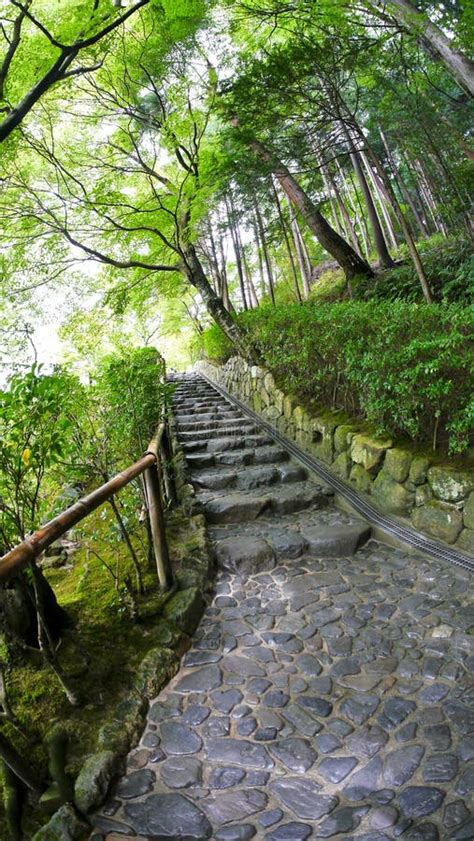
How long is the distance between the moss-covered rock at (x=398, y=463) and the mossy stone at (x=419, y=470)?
6cm

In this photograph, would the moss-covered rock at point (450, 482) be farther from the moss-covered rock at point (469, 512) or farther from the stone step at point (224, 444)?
the stone step at point (224, 444)

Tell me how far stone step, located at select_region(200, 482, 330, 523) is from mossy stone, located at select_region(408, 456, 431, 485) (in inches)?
52.2

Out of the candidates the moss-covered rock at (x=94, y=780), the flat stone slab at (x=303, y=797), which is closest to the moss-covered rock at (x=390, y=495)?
the flat stone slab at (x=303, y=797)

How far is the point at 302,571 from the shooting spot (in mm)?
4070

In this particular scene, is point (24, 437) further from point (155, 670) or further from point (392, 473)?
point (392, 473)

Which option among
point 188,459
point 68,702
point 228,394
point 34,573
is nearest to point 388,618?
Answer: point 68,702

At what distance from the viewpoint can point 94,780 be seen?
2.00 metres

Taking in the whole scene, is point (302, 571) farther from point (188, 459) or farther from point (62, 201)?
point (62, 201)

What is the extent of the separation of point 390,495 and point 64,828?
11.9 ft

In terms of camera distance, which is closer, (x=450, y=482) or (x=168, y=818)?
(x=168, y=818)

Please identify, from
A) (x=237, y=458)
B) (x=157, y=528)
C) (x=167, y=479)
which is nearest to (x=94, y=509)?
(x=157, y=528)

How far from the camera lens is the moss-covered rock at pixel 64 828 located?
1.75 meters

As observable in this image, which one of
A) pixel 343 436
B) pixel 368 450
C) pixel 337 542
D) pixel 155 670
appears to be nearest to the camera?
pixel 155 670

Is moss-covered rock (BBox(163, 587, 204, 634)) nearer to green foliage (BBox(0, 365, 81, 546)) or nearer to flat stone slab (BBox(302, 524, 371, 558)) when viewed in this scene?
green foliage (BBox(0, 365, 81, 546))
